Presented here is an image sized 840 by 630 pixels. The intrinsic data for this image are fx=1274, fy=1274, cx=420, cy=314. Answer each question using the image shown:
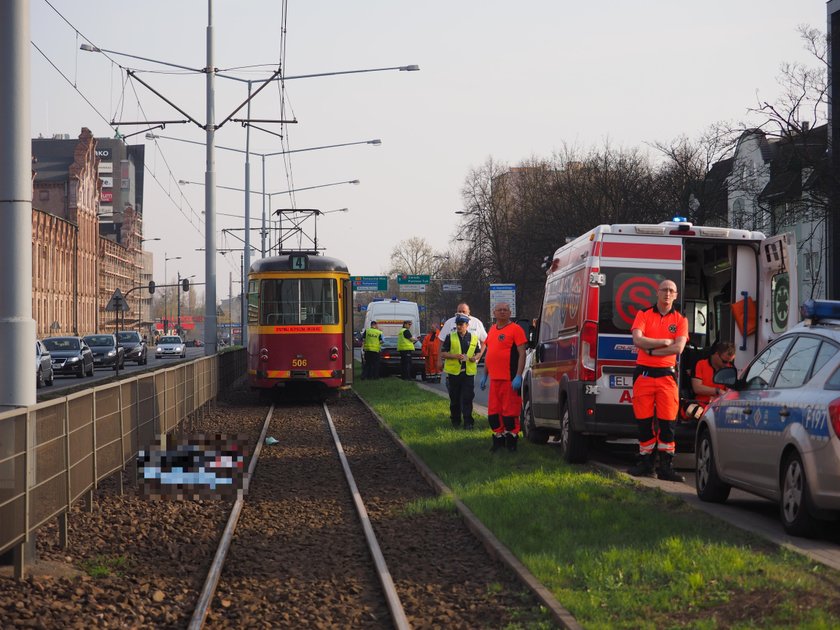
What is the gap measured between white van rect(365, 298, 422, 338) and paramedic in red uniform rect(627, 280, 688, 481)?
32080 mm

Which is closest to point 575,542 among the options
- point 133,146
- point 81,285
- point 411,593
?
point 411,593

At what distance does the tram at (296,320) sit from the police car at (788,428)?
17.3 metres

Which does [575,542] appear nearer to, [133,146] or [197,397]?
[197,397]

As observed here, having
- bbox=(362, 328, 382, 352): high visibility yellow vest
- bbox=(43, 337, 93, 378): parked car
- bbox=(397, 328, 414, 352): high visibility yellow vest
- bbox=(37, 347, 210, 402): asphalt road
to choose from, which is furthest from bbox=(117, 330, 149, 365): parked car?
bbox=(397, 328, 414, 352): high visibility yellow vest

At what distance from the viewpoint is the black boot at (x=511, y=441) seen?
51.8ft

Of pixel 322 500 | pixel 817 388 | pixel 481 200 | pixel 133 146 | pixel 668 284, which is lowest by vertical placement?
pixel 322 500

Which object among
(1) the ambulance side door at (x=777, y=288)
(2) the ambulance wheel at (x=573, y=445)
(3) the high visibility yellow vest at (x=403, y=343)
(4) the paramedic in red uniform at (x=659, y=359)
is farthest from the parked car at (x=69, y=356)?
(4) the paramedic in red uniform at (x=659, y=359)

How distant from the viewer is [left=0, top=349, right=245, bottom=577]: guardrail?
796cm

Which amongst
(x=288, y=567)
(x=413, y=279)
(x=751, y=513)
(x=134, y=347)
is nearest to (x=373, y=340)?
(x=134, y=347)

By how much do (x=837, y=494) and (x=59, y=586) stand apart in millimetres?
5134

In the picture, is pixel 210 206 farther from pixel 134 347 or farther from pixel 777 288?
pixel 134 347

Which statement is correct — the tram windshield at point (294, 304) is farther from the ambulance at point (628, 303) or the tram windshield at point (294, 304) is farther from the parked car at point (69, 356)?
the parked car at point (69, 356)

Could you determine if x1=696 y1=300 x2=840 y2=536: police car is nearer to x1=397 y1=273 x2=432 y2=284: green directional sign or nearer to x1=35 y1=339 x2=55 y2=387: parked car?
x1=35 y1=339 x2=55 y2=387: parked car

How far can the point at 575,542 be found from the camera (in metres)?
9.01
